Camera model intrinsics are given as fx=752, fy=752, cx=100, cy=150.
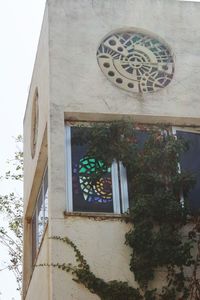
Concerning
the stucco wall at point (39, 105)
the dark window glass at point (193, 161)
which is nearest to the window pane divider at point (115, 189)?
the dark window glass at point (193, 161)

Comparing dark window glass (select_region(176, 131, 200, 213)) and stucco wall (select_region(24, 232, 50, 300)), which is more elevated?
dark window glass (select_region(176, 131, 200, 213))

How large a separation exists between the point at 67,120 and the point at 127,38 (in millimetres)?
2270

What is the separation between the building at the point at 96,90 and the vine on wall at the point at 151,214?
0.77 ft

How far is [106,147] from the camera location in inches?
492

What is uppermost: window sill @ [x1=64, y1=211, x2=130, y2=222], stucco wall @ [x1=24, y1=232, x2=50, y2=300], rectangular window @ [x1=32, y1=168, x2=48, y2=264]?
rectangular window @ [x1=32, y1=168, x2=48, y2=264]

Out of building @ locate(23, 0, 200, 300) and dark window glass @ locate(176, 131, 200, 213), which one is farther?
dark window glass @ locate(176, 131, 200, 213)

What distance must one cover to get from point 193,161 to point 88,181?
6.27 ft

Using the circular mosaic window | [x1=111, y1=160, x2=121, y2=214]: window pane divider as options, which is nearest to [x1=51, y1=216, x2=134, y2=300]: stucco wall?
[x1=111, y1=160, x2=121, y2=214]: window pane divider

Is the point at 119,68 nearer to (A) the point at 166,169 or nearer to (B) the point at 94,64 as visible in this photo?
(B) the point at 94,64

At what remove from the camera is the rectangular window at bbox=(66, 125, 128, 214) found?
38.9 ft

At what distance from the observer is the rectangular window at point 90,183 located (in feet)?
38.9

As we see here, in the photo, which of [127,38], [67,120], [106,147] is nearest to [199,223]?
[106,147]

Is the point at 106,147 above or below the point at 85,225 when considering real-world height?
above

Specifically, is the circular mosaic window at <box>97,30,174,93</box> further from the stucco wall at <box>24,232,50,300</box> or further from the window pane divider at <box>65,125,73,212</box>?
the stucco wall at <box>24,232,50,300</box>
